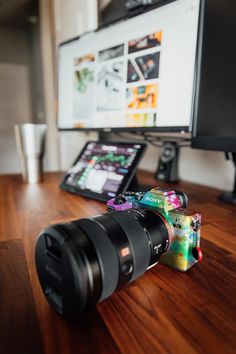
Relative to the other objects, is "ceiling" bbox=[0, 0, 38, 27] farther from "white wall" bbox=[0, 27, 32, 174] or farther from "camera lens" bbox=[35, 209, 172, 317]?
"camera lens" bbox=[35, 209, 172, 317]

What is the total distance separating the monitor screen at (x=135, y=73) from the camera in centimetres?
53

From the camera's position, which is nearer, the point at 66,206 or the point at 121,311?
the point at 121,311

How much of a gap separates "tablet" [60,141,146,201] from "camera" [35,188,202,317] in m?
0.25

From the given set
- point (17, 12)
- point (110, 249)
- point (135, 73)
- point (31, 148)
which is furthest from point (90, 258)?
point (17, 12)

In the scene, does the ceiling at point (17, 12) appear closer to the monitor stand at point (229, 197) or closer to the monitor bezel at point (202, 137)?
the monitor bezel at point (202, 137)

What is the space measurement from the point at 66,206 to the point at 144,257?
332 millimetres

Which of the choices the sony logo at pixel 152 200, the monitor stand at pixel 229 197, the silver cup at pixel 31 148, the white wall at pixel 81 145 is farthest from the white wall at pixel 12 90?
the sony logo at pixel 152 200

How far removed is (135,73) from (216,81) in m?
0.20

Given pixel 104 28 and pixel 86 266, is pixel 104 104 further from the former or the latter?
pixel 86 266

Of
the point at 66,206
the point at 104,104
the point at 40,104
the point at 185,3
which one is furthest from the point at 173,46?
the point at 40,104

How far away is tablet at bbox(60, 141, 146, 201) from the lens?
577mm

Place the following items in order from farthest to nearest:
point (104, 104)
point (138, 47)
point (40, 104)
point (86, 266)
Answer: point (40, 104), point (104, 104), point (138, 47), point (86, 266)

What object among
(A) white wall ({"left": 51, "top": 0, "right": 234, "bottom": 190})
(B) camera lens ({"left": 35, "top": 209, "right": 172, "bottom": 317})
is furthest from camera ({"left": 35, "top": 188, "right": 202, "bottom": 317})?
(A) white wall ({"left": 51, "top": 0, "right": 234, "bottom": 190})

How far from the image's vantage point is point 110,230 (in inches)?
9.9
